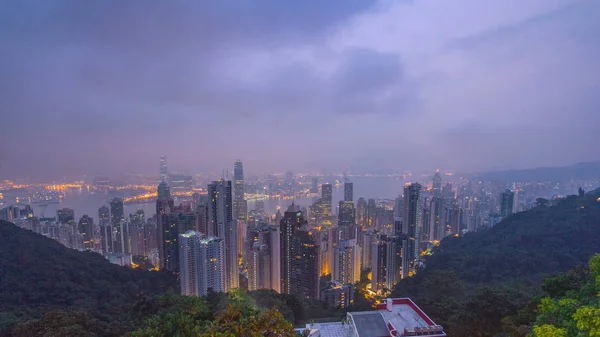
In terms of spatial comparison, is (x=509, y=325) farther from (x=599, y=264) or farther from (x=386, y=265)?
(x=386, y=265)

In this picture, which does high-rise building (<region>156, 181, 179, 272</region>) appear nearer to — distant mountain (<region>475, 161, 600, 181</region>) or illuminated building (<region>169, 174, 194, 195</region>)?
illuminated building (<region>169, 174, 194, 195</region>)

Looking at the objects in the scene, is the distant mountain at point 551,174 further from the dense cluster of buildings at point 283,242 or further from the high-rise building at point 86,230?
the high-rise building at point 86,230

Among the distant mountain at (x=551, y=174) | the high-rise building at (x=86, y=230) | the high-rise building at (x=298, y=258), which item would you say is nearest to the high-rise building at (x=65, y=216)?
the high-rise building at (x=86, y=230)

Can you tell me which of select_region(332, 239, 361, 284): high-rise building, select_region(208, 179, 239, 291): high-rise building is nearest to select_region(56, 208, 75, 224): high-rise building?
select_region(208, 179, 239, 291): high-rise building

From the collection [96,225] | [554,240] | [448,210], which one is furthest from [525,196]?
[96,225]

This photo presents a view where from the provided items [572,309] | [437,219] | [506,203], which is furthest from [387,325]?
[506,203]
